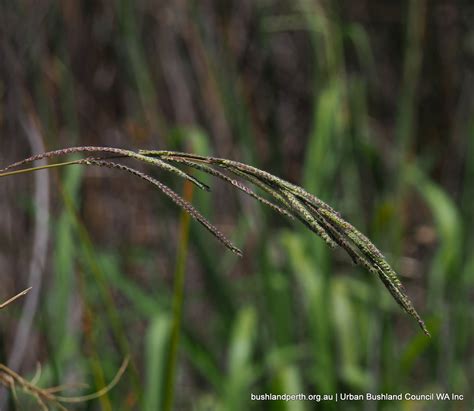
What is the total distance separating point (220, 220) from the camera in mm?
2287

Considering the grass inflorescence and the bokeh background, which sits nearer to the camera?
the grass inflorescence

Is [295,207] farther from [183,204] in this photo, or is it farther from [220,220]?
[220,220]

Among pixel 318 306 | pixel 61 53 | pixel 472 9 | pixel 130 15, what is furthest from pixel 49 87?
pixel 472 9

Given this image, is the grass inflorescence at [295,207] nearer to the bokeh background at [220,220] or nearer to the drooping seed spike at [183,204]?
the drooping seed spike at [183,204]

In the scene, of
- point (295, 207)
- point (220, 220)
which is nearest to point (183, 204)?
point (295, 207)

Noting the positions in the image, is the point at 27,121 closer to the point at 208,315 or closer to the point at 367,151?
the point at 367,151

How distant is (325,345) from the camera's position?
4.73ft

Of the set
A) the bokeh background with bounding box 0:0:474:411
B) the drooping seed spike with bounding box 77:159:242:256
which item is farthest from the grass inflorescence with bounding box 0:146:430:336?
the bokeh background with bounding box 0:0:474:411

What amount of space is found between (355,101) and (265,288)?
479 millimetres

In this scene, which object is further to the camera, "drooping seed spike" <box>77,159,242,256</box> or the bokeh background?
the bokeh background

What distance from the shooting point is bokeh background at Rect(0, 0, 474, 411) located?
1.37 metres

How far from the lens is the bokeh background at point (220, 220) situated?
137 centimetres

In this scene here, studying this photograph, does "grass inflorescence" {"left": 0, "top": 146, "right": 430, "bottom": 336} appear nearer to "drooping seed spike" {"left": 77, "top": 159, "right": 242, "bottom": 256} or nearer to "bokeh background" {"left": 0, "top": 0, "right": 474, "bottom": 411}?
"drooping seed spike" {"left": 77, "top": 159, "right": 242, "bottom": 256}

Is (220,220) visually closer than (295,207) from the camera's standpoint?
No
